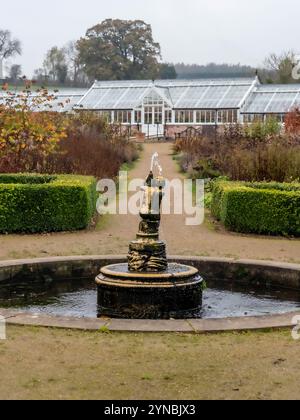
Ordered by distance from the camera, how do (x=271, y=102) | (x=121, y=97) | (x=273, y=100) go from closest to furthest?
1. (x=271, y=102)
2. (x=273, y=100)
3. (x=121, y=97)

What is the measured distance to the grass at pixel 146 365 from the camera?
15.6 feet

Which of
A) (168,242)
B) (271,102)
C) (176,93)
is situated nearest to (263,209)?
(168,242)

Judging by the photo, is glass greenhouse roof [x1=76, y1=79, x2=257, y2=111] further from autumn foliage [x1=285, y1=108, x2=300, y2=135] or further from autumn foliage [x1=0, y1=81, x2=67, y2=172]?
autumn foliage [x1=0, y1=81, x2=67, y2=172]

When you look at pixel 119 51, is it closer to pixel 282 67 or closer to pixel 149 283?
pixel 282 67

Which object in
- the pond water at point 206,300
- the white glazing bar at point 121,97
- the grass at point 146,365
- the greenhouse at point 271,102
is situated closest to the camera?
the grass at point 146,365

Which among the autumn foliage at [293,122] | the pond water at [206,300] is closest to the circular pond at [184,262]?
the pond water at [206,300]

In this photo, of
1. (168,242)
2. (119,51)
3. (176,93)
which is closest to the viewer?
(168,242)

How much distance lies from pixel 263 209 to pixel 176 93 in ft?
137

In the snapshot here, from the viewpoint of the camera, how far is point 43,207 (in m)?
14.5

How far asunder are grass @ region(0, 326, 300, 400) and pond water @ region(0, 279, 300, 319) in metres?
1.68

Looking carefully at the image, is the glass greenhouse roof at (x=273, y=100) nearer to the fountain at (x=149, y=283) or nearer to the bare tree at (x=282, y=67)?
the bare tree at (x=282, y=67)

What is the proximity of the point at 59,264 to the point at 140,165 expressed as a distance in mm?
19739

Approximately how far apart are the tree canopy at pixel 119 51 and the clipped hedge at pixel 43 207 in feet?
186

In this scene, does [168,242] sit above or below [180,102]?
below
